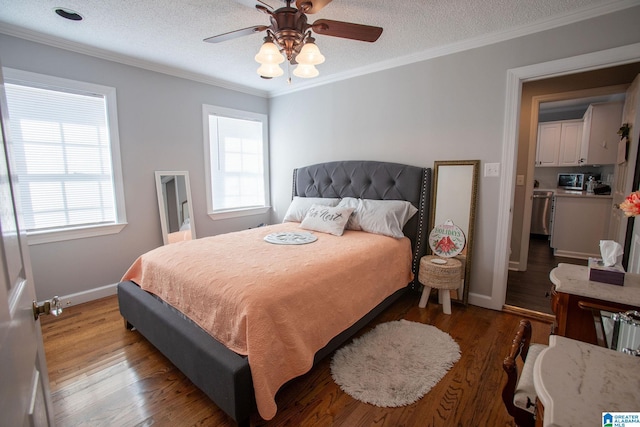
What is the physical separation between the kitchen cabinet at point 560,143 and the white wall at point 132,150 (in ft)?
18.4

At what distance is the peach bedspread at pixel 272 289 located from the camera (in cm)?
145

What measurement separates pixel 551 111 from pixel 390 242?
5.39 metres

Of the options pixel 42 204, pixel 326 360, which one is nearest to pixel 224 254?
pixel 326 360

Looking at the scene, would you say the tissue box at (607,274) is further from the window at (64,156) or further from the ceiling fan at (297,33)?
the window at (64,156)

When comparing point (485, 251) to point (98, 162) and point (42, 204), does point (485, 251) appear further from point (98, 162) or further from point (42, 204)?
point (42, 204)

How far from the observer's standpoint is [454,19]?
2256 mm

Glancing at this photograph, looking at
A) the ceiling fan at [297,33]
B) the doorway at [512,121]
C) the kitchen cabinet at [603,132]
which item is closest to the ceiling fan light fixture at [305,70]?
the ceiling fan at [297,33]

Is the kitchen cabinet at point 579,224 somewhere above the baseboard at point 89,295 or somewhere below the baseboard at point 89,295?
above

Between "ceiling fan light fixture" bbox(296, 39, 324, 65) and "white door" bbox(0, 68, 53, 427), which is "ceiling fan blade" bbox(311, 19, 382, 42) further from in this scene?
"white door" bbox(0, 68, 53, 427)

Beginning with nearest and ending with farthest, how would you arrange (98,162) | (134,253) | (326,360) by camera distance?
1. (326,360)
2. (98,162)
3. (134,253)

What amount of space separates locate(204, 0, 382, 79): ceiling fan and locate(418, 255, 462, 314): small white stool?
1877 mm

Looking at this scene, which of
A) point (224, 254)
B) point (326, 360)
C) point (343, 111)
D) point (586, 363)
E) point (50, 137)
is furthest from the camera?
point (343, 111)

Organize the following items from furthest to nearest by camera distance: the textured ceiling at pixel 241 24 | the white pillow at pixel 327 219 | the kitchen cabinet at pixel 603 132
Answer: the kitchen cabinet at pixel 603 132 < the white pillow at pixel 327 219 < the textured ceiling at pixel 241 24

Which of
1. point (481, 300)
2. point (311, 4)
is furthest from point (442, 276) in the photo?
point (311, 4)
